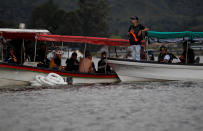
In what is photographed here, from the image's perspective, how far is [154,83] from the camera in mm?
18219

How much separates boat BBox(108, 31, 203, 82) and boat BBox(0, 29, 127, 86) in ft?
2.66

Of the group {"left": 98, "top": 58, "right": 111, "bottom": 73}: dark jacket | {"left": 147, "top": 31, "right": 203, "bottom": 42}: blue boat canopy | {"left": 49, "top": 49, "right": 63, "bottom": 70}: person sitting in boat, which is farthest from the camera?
{"left": 98, "top": 58, "right": 111, "bottom": 73}: dark jacket

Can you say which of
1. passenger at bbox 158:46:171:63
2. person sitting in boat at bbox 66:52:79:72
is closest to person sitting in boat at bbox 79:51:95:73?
person sitting in boat at bbox 66:52:79:72

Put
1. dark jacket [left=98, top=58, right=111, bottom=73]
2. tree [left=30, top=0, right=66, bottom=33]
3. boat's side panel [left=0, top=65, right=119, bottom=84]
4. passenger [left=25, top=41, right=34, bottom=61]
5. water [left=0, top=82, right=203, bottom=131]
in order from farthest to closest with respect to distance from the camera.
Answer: tree [left=30, top=0, right=66, bottom=33]
dark jacket [left=98, top=58, right=111, bottom=73]
passenger [left=25, top=41, right=34, bottom=61]
boat's side panel [left=0, top=65, right=119, bottom=84]
water [left=0, top=82, right=203, bottom=131]

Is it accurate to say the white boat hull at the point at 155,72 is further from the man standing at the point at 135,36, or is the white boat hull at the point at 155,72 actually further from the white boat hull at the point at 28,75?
the white boat hull at the point at 28,75

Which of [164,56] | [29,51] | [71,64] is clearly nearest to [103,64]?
[71,64]

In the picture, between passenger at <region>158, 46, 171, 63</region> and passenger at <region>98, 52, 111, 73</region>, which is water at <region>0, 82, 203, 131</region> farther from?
passenger at <region>98, 52, 111, 73</region>

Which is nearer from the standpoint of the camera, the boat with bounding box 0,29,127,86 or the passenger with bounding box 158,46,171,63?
the boat with bounding box 0,29,127,86

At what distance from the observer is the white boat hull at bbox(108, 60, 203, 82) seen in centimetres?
1845

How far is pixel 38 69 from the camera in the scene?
17016 millimetres

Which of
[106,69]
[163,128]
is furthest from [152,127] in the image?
[106,69]

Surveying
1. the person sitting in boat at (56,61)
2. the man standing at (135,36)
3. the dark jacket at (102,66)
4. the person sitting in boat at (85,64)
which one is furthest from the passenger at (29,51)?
the man standing at (135,36)

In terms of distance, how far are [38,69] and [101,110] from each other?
725 centimetres

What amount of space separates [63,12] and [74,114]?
335ft
